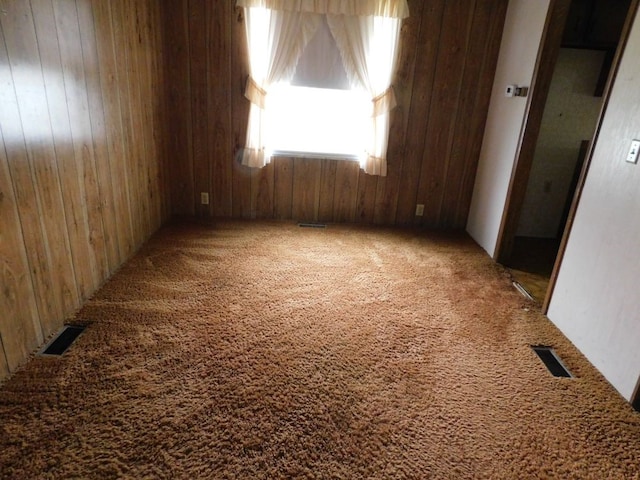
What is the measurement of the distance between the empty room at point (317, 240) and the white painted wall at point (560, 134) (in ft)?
0.08

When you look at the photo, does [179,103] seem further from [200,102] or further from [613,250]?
[613,250]

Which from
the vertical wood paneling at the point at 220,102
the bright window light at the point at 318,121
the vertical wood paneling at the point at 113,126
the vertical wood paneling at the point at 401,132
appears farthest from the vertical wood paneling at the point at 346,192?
the vertical wood paneling at the point at 113,126

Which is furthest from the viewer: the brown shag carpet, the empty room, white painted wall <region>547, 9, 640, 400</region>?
white painted wall <region>547, 9, 640, 400</region>

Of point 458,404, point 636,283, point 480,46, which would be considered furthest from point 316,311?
point 480,46

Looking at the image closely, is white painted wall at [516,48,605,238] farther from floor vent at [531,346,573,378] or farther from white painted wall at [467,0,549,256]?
floor vent at [531,346,573,378]

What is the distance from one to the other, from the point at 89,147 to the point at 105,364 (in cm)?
123

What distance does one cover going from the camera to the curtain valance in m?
3.21

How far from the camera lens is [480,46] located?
3492mm

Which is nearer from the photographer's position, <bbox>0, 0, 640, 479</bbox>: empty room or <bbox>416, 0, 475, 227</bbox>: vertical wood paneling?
<bbox>0, 0, 640, 479</bbox>: empty room

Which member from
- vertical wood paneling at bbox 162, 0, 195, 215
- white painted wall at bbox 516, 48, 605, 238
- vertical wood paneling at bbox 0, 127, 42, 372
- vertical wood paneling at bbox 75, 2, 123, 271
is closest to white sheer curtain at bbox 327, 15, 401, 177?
vertical wood paneling at bbox 162, 0, 195, 215

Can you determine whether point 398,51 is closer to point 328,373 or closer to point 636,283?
point 636,283

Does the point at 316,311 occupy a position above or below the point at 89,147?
below

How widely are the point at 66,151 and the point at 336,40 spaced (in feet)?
7.40

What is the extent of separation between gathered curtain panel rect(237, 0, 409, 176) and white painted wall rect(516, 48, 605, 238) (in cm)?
144
